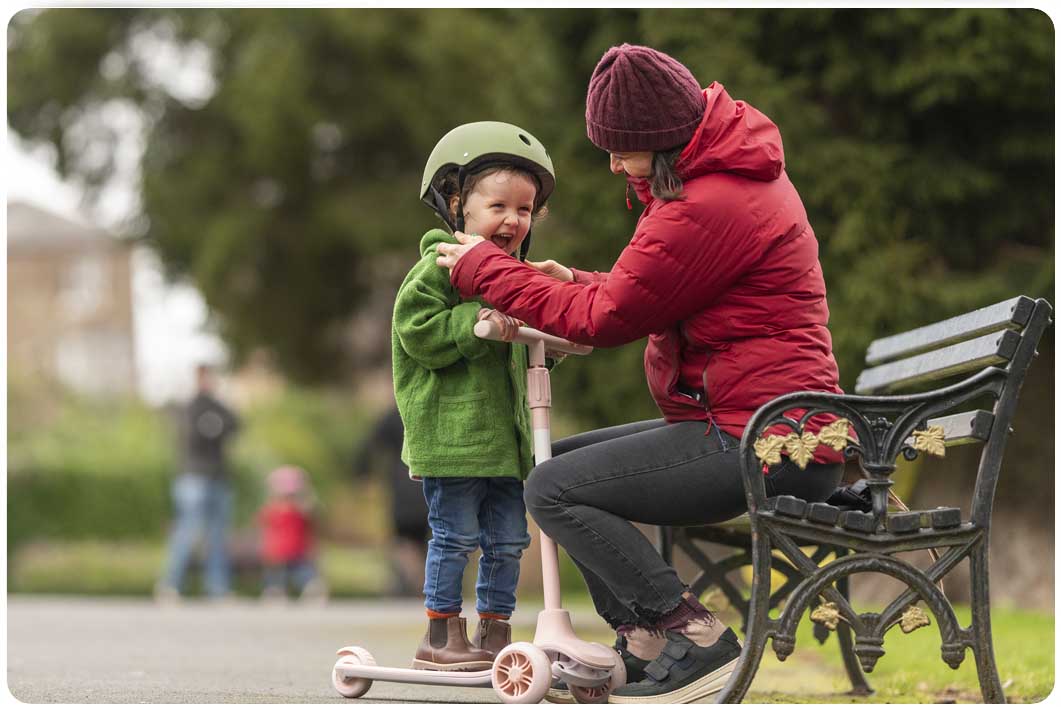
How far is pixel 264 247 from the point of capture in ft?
69.9

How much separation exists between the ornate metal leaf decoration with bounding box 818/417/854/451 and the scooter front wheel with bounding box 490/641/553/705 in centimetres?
95

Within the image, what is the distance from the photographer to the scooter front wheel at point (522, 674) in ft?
13.5

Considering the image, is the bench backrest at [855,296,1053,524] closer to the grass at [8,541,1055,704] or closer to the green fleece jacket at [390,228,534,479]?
the grass at [8,541,1055,704]

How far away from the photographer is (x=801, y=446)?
12.7ft

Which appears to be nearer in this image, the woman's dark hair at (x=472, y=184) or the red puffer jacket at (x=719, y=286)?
the red puffer jacket at (x=719, y=286)

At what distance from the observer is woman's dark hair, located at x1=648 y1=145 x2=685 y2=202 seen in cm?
399

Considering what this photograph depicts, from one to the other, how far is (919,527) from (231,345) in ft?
63.2

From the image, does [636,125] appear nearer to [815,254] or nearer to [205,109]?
[815,254]

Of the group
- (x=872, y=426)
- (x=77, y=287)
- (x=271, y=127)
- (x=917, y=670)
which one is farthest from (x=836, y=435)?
(x=77, y=287)

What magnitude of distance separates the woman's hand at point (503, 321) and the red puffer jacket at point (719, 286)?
6cm

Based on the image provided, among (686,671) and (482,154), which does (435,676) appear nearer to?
(686,671)

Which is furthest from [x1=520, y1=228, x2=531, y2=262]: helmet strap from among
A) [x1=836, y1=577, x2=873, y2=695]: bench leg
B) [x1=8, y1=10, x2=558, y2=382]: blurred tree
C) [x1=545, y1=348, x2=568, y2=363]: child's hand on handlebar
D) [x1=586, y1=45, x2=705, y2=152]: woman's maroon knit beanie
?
[x1=8, y1=10, x2=558, y2=382]: blurred tree

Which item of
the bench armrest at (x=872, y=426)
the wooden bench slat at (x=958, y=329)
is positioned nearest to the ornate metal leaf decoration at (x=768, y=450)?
the bench armrest at (x=872, y=426)

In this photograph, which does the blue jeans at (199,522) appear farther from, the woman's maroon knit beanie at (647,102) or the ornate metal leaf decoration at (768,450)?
the ornate metal leaf decoration at (768,450)
